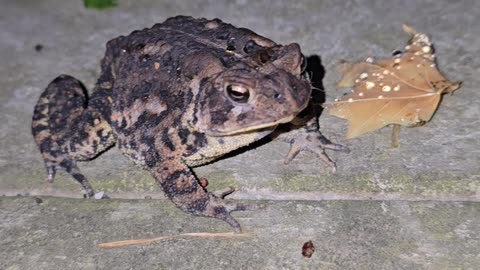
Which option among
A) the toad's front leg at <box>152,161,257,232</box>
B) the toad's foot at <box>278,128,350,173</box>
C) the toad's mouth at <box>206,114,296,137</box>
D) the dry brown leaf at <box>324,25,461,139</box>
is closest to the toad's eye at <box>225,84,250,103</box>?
the toad's mouth at <box>206,114,296,137</box>

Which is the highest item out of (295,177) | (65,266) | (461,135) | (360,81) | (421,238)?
(360,81)

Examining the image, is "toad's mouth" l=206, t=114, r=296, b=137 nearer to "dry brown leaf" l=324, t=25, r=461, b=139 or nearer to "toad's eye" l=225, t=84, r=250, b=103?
"toad's eye" l=225, t=84, r=250, b=103

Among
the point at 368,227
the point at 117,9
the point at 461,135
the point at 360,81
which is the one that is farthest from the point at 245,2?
the point at 368,227

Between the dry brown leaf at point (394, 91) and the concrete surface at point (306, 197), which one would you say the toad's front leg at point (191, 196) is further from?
the dry brown leaf at point (394, 91)

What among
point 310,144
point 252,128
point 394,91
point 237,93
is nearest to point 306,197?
point 310,144

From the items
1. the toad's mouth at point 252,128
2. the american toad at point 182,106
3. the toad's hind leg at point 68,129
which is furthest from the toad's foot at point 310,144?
the toad's hind leg at point 68,129

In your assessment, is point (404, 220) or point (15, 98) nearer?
point (404, 220)

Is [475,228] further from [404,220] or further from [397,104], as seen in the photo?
[397,104]
